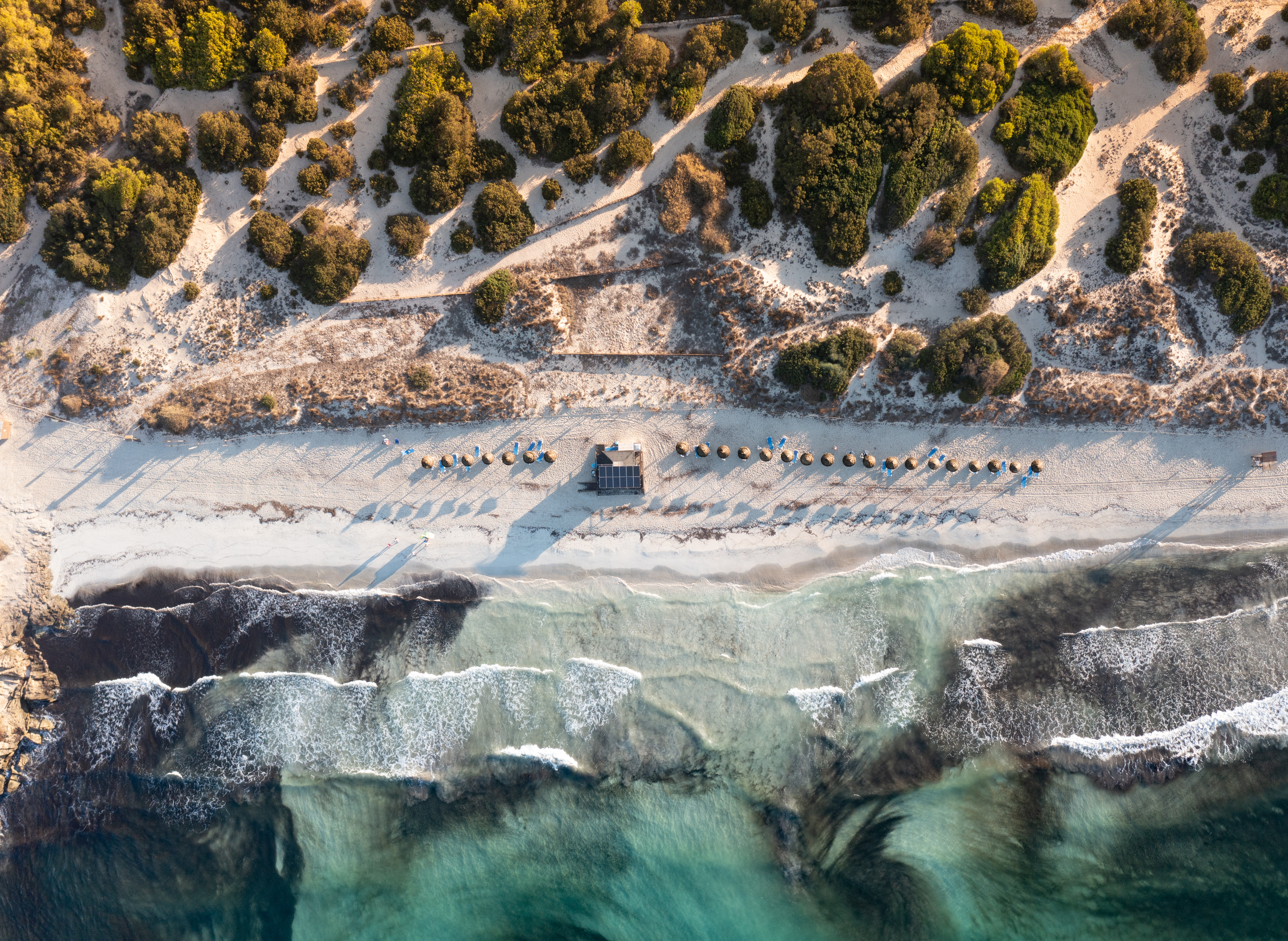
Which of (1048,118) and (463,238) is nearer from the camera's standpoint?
(1048,118)

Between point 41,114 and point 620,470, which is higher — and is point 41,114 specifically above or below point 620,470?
above

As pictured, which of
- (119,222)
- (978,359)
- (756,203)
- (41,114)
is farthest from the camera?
(756,203)

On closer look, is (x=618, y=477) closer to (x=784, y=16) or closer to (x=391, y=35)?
(x=784, y=16)

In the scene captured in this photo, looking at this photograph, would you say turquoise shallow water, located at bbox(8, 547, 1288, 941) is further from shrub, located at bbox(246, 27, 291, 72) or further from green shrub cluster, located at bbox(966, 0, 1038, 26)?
green shrub cluster, located at bbox(966, 0, 1038, 26)

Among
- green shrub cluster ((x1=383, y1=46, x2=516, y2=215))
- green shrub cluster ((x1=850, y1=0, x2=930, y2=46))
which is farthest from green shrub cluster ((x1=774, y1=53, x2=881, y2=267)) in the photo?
green shrub cluster ((x1=383, y1=46, x2=516, y2=215))

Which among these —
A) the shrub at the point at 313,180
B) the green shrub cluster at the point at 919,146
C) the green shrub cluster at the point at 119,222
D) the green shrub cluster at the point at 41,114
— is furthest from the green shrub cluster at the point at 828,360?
the green shrub cluster at the point at 41,114

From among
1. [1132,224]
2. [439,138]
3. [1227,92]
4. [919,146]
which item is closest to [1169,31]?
[1227,92]

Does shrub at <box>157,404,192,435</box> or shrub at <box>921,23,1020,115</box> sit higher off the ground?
shrub at <box>921,23,1020,115</box>
